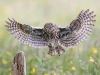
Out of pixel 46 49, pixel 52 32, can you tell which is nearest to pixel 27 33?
pixel 52 32

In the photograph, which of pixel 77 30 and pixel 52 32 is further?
pixel 77 30

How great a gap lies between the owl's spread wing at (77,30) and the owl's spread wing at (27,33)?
311 millimetres

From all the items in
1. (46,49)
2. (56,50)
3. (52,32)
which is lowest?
(56,50)

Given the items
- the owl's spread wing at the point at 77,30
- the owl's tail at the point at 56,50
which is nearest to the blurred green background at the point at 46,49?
the owl's tail at the point at 56,50

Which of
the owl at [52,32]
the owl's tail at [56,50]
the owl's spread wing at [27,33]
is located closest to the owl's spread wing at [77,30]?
the owl at [52,32]

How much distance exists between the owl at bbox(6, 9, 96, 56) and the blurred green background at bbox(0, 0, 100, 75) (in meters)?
0.28

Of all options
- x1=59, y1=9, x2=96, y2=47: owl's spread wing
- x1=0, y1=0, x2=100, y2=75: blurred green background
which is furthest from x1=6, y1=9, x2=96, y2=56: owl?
x1=0, y1=0, x2=100, y2=75: blurred green background

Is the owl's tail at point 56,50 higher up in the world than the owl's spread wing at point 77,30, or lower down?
lower down

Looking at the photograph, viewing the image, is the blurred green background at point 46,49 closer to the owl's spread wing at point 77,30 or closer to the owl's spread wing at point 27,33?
the owl's spread wing at point 27,33

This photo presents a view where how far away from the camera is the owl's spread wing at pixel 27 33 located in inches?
285

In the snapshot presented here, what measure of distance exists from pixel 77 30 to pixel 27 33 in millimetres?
725

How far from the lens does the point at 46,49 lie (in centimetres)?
956

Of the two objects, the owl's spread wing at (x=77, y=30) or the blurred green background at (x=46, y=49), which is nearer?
the owl's spread wing at (x=77, y=30)

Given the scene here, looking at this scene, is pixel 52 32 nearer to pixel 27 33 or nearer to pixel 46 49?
pixel 27 33
